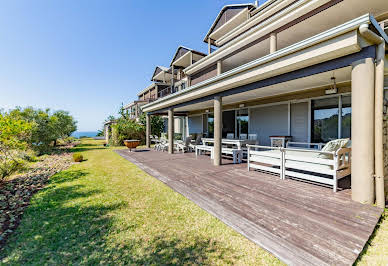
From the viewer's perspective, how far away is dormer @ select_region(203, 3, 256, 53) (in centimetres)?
1295

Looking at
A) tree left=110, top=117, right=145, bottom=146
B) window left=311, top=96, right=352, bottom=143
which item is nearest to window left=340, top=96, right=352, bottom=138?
window left=311, top=96, right=352, bottom=143

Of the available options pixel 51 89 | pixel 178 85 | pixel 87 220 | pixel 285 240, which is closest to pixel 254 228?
pixel 285 240

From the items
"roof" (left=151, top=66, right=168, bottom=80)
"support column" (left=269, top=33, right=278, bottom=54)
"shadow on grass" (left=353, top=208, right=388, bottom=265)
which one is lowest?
"shadow on grass" (left=353, top=208, right=388, bottom=265)

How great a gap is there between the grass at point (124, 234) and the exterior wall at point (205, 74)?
10.6 meters

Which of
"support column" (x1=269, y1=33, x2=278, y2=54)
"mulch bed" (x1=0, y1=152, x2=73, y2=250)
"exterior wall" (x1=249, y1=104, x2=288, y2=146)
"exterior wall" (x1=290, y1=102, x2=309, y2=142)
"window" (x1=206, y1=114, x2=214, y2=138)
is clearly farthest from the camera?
"window" (x1=206, y1=114, x2=214, y2=138)

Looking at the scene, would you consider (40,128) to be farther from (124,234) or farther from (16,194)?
(124,234)

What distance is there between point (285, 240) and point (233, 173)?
10.7ft

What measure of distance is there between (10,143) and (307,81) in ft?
30.8

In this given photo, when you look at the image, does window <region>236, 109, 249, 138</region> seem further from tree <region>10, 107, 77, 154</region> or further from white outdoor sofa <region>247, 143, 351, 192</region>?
tree <region>10, 107, 77, 154</region>

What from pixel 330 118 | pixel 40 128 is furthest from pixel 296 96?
pixel 40 128

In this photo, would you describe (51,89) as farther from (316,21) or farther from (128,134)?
(316,21)

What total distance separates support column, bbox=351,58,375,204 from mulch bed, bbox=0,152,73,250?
241 inches

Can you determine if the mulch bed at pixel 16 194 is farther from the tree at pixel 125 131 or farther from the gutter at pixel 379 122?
the tree at pixel 125 131

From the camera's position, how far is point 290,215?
2.85 metres
